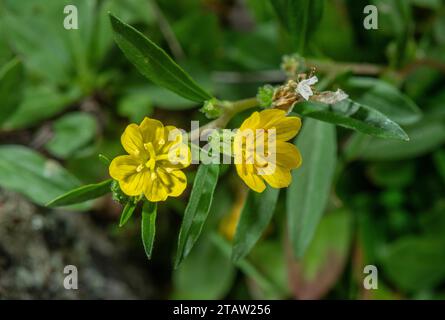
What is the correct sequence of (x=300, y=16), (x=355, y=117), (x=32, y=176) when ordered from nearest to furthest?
(x=355, y=117)
(x=300, y=16)
(x=32, y=176)

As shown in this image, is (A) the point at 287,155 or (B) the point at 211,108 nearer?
(A) the point at 287,155

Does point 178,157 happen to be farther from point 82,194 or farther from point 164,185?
point 82,194

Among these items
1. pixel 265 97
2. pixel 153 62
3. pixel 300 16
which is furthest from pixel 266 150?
pixel 300 16

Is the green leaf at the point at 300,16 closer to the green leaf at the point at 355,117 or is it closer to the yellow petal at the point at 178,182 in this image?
the green leaf at the point at 355,117

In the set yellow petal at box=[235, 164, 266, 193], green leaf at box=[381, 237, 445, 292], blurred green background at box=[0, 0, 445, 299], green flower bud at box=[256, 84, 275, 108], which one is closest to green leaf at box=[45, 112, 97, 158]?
blurred green background at box=[0, 0, 445, 299]

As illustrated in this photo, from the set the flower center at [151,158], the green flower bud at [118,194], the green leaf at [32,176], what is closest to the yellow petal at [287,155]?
the flower center at [151,158]

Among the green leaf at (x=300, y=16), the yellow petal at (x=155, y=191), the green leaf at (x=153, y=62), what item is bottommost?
the yellow petal at (x=155, y=191)

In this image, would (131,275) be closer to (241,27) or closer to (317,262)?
(317,262)

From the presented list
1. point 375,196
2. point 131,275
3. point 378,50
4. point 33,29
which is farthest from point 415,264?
point 33,29
